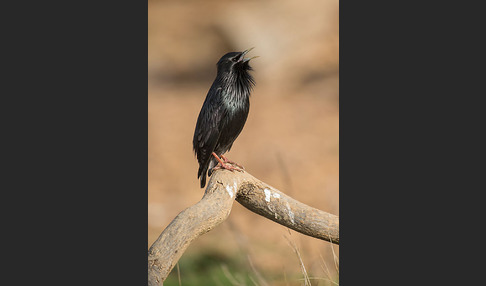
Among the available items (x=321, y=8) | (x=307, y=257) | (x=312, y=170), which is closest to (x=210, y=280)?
(x=307, y=257)

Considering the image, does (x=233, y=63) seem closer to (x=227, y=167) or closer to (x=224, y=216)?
(x=227, y=167)

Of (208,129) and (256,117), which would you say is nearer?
(208,129)

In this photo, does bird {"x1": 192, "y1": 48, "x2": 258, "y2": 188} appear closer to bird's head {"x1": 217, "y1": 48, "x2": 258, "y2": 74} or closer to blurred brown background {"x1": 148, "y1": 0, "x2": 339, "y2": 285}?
bird's head {"x1": 217, "y1": 48, "x2": 258, "y2": 74}

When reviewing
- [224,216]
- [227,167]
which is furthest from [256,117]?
[224,216]

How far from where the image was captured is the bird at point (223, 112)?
3.57m

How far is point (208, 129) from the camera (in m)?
3.58

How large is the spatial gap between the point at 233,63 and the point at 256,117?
2.48m

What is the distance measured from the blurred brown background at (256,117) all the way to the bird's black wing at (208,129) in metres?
0.55

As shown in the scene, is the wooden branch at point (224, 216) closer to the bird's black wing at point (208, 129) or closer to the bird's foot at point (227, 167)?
the bird's foot at point (227, 167)

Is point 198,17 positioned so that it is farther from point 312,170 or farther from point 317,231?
point 317,231

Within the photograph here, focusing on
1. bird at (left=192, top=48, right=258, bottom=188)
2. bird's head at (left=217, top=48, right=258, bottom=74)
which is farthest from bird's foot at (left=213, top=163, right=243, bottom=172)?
bird's head at (left=217, top=48, right=258, bottom=74)

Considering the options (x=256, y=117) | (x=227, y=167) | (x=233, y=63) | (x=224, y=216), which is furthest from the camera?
(x=256, y=117)

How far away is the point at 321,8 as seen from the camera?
417 cm

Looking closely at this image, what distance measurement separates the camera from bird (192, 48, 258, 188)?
357 cm
